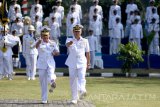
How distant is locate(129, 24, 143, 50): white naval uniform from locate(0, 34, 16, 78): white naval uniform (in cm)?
720

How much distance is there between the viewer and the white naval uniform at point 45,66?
44.0ft

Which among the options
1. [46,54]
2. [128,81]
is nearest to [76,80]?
[46,54]

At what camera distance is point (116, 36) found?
25.4 m

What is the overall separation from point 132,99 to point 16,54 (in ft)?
35.1

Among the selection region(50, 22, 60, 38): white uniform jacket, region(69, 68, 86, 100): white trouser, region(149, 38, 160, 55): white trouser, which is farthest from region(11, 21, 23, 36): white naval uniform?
region(69, 68, 86, 100): white trouser

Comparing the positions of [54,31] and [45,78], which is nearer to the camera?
[45,78]

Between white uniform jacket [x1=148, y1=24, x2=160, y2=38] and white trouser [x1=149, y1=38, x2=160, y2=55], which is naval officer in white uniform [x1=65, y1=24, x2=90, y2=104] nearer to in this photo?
white uniform jacket [x1=148, y1=24, x2=160, y2=38]

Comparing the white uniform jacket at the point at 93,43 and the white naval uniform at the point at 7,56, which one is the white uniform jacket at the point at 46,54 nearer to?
the white naval uniform at the point at 7,56

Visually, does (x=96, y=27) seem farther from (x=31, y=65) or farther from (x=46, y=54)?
(x=46, y=54)

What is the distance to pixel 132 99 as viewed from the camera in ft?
46.0

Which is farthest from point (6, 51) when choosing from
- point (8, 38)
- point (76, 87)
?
point (76, 87)

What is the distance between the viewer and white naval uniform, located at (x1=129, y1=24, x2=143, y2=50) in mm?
24844

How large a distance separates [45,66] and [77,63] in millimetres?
848

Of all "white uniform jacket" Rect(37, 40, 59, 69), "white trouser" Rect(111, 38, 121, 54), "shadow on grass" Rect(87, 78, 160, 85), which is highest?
"white uniform jacket" Rect(37, 40, 59, 69)
